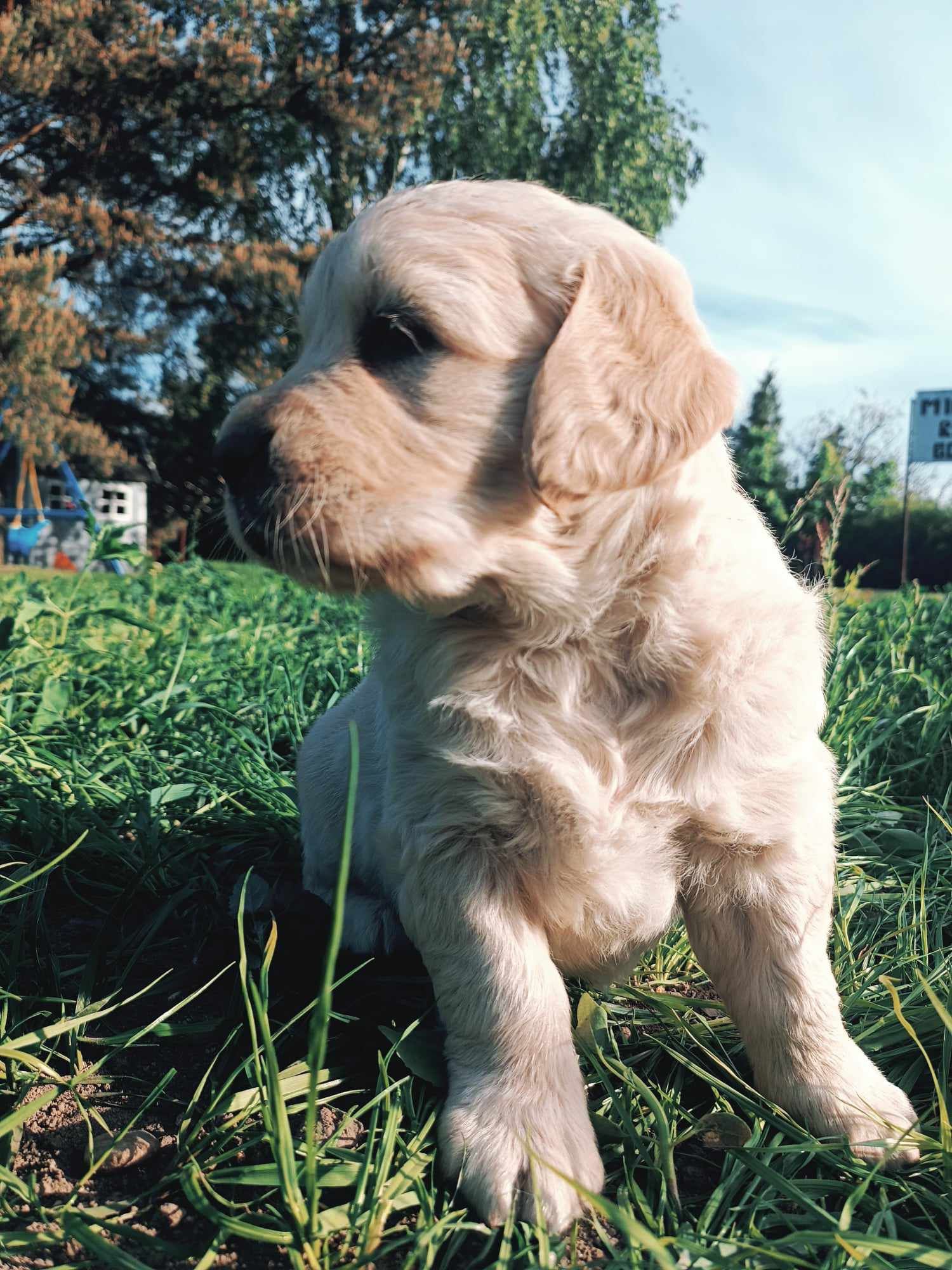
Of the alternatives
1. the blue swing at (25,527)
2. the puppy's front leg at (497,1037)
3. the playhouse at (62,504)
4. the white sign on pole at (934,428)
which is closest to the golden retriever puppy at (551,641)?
the puppy's front leg at (497,1037)

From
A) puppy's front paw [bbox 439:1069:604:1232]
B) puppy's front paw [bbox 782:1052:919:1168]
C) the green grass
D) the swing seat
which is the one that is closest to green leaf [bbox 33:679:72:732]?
the green grass

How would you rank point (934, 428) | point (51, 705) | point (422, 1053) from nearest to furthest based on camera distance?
1. point (422, 1053)
2. point (51, 705)
3. point (934, 428)

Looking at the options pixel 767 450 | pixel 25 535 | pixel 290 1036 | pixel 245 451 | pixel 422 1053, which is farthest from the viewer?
pixel 767 450

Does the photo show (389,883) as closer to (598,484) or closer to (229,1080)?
(229,1080)

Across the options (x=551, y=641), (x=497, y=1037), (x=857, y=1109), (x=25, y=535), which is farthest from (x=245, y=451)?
(x=25, y=535)

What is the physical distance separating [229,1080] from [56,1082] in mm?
351

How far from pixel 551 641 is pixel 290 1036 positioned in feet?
3.04

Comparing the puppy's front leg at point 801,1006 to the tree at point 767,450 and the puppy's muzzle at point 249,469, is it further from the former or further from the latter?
the tree at point 767,450

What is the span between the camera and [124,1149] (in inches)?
61.8

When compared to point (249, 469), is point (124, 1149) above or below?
below

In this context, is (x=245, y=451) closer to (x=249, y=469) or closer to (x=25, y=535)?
(x=249, y=469)

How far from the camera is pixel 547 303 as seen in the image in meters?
1.76

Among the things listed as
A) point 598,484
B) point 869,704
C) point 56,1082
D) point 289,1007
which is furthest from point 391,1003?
point 869,704

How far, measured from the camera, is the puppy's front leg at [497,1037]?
1.56 m
